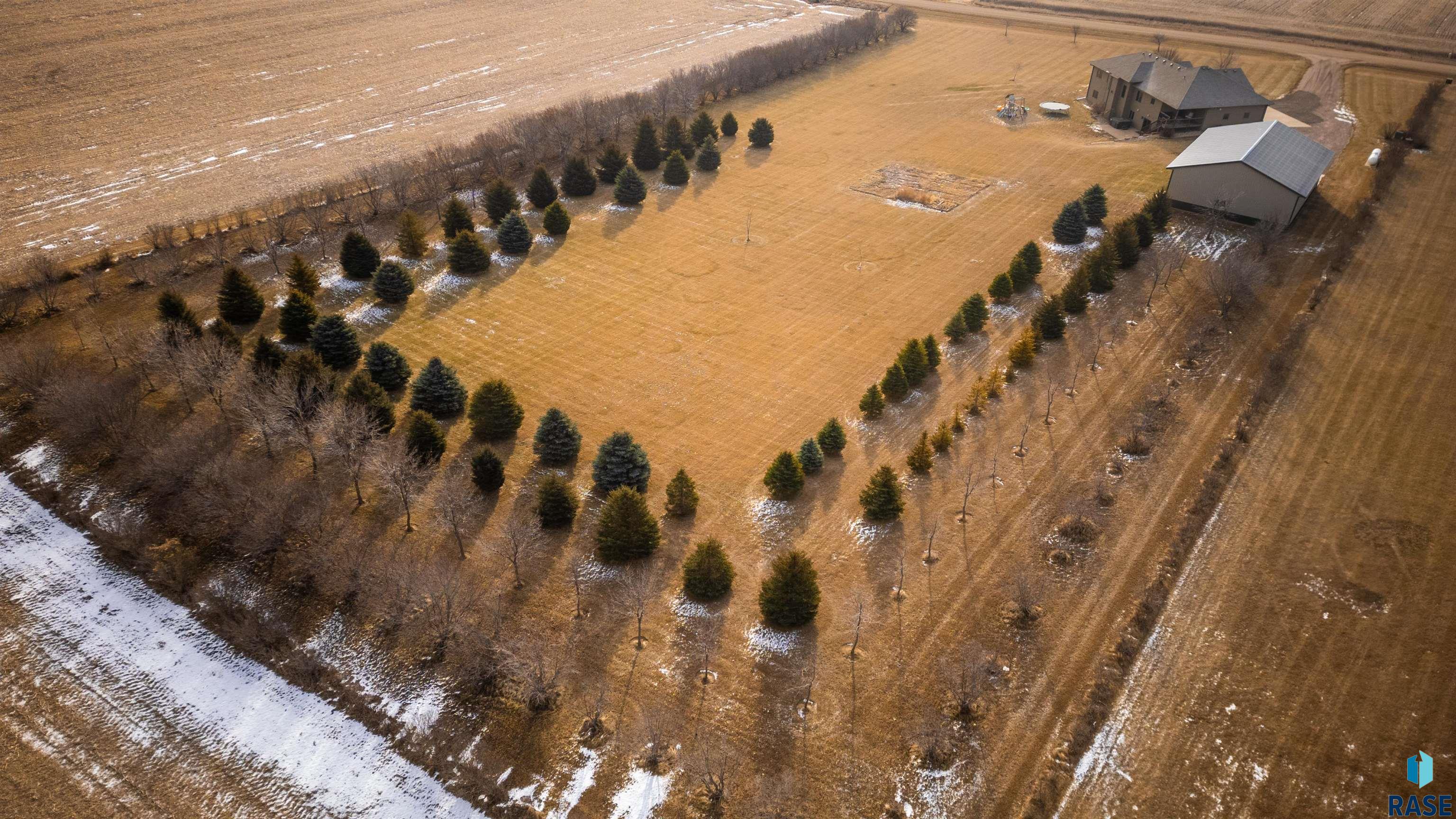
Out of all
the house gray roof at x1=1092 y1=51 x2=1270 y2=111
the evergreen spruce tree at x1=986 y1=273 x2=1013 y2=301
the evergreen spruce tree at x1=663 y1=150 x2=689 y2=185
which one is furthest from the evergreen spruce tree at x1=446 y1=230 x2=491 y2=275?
the house gray roof at x1=1092 y1=51 x2=1270 y2=111

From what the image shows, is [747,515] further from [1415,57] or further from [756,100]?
[1415,57]

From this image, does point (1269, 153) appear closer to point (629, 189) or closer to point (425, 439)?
point (629, 189)

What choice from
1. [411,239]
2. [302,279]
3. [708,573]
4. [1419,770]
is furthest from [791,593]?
[411,239]

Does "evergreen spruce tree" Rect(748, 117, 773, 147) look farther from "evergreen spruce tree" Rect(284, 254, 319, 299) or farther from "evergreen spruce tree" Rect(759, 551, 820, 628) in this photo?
"evergreen spruce tree" Rect(759, 551, 820, 628)

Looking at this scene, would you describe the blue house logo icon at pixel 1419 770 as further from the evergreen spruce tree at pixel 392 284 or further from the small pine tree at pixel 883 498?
the evergreen spruce tree at pixel 392 284

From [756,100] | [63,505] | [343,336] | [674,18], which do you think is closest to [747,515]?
[343,336]

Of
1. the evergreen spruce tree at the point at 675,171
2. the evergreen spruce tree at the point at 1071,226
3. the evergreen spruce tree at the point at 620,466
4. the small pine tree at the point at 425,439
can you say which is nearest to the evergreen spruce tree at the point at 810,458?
the evergreen spruce tree at the point at 620,466
